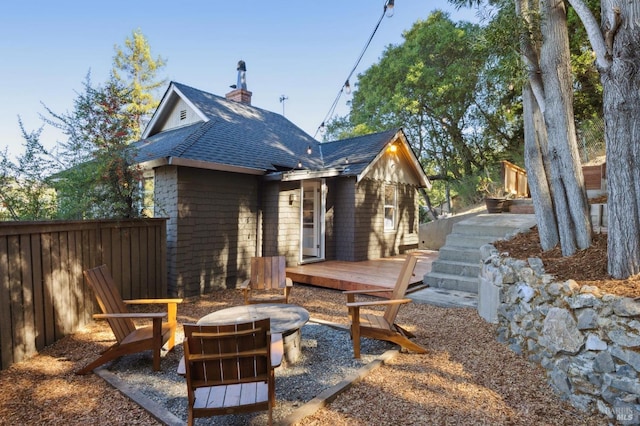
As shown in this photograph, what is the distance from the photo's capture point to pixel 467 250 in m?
6.75

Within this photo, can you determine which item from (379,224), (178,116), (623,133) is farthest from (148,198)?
(623,133)

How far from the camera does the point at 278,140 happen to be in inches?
419

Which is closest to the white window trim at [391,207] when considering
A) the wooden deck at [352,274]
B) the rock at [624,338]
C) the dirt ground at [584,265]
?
the wooden deck at [352,274]

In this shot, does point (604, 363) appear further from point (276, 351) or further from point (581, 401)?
point (276, 351)

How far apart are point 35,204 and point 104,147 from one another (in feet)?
4.25

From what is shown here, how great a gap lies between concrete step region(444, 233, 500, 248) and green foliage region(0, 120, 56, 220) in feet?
23.8

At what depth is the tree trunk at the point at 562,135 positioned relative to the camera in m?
4.17

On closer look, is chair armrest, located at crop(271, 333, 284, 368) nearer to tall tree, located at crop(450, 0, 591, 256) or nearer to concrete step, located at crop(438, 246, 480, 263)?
tall tree, located at crop(450, 0, 591, 256)

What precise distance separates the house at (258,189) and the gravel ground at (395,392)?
125 inches

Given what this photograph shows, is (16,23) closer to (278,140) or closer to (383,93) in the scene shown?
(278,140)

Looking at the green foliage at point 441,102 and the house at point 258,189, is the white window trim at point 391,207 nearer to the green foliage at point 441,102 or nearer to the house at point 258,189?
the house at point 258,189

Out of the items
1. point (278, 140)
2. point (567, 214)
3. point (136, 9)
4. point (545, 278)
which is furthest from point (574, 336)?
point (136, 9)

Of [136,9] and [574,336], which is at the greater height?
[136,9]

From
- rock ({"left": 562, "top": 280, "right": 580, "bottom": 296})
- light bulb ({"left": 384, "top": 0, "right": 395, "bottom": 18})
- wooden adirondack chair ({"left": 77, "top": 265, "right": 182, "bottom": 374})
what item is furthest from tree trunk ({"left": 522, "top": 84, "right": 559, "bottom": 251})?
wooden adirondack chair ({"left": 77, "top": 265, "right": 182, "bottom": 374})
